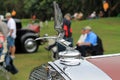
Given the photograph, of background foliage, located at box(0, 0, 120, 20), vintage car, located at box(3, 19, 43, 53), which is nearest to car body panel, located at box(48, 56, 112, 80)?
Answer: vintage car, located at box(3, 19, 43, 53)

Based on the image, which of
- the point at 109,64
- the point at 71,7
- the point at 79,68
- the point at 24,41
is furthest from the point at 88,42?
the point at 71,7

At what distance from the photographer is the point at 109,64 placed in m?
3.70

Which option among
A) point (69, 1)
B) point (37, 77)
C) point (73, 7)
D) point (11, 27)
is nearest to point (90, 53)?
point (11, 27)

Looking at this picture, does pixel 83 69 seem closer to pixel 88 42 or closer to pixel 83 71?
pixel 83 71

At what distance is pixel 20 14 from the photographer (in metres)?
70.9

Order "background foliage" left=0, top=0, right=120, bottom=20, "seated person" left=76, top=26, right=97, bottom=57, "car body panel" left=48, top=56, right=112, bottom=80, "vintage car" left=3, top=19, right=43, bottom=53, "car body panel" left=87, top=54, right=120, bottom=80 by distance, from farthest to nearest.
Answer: "background foliage" left=0, top=0, right=120, bottom=20 < "vintage car" left=3, top=19, right=43, bottom=53 < "seated person" left=76, top=26, right=97, bottom=57 < "car body panel" left=87, top=54, right=120, bottom=80 < "car body panel" left=48, top=56, right=112, bottom=80

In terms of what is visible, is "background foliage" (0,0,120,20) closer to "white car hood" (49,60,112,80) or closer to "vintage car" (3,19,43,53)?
"vintage car" (3,19,43,53)

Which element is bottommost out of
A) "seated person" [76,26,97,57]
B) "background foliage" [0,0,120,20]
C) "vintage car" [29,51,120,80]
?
"background foliage" [0,0,120,20]

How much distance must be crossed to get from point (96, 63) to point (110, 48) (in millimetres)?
12971

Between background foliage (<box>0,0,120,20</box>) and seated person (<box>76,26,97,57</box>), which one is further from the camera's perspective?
background foliage (<box>0,0,120,20</box>)

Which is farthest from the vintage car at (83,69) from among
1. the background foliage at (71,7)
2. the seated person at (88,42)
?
the background foliage at (71,7)

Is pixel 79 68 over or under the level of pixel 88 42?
over

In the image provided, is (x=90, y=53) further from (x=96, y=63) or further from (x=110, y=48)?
(x=96, y=63)

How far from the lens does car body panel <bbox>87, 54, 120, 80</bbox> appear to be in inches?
134
